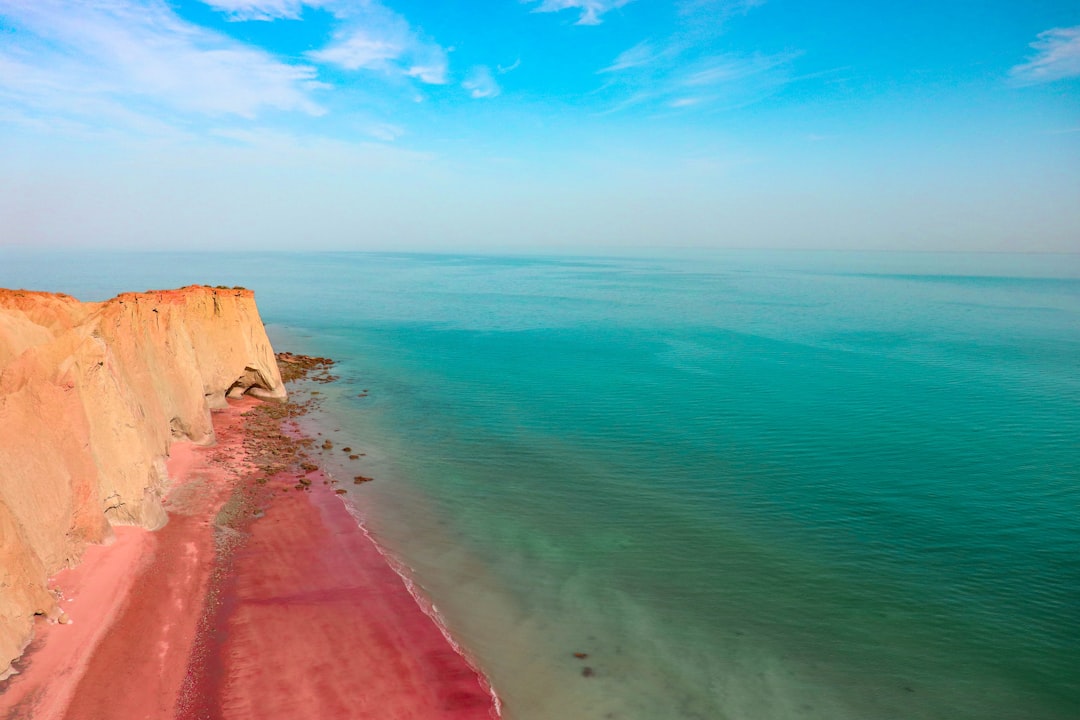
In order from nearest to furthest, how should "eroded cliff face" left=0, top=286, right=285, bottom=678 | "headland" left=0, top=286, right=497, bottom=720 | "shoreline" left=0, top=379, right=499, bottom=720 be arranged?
"shoreline" left=0, top=379, right=499, bottom=720
"headland" left=0, top=286, right=497, bottom=720
"eroded cliff face" left=0, top=286, right=285, bottom=678

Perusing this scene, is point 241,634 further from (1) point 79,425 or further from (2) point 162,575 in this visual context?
(1) point 79,425

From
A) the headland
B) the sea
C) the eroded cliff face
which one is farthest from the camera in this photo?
the sea

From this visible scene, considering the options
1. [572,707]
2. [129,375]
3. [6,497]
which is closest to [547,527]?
[572,707]

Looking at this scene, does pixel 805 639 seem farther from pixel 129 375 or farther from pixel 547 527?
pixel 129 375

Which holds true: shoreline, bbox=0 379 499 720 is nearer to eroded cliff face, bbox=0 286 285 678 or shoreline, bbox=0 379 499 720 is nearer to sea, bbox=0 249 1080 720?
eroded cliff face, bbox=0 286 285 678

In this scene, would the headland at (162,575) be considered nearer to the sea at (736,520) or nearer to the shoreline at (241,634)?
the shoreline at (241,634)

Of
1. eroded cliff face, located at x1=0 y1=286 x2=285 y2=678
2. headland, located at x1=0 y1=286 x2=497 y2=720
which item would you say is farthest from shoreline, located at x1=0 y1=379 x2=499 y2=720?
eroded cliff face, located at x1=0 y1=286 x2=285 y2=678

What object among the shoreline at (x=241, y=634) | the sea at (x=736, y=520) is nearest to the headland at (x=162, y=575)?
the shoreline at (x=241, y=634)
